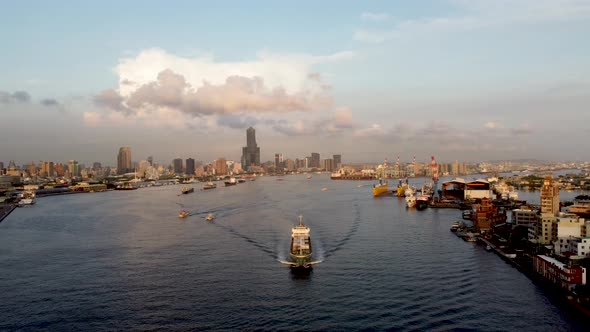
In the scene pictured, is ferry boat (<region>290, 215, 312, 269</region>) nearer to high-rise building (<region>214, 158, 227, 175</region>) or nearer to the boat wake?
the boat wake

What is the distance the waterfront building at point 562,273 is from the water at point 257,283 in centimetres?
45

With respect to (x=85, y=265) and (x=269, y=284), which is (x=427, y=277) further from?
(x=85, y=265)

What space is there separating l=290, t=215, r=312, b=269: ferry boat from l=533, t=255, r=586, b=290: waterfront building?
14.7 feet

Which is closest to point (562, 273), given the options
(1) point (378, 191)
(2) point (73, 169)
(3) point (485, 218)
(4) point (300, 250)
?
(4) point (300, 250)

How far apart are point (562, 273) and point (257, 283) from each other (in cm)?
534

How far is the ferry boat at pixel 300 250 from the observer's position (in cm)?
985

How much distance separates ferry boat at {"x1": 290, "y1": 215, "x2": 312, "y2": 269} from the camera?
9852 millimetres

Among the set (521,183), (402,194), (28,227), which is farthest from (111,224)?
(521,183)

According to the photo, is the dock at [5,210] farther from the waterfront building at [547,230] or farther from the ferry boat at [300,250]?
the waterfront building at [547,230]

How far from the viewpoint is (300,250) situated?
10.4 metres

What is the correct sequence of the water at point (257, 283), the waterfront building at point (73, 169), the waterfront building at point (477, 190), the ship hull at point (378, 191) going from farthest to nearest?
the waterfront building at point (73, 169) → the ship hull at point (378, 191) → the waterfront building at point (477, 190) → the water at point (257, 283)

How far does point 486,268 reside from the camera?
9.92 m

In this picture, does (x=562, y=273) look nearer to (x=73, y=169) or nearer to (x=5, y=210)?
(x=5, y=210)

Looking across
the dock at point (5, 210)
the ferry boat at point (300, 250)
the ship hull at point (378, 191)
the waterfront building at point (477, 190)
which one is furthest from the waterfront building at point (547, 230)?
the dock at point (5, 210)
